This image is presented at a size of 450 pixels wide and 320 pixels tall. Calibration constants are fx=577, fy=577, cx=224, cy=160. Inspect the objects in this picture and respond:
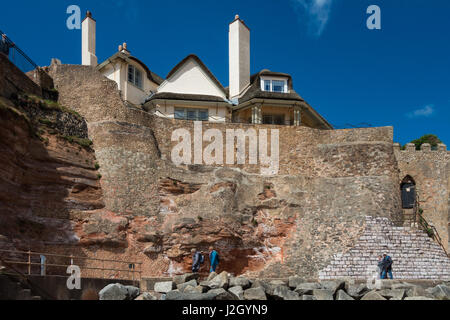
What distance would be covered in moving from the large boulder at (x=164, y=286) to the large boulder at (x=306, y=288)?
416 cm

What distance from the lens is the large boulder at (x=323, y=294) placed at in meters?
18.7

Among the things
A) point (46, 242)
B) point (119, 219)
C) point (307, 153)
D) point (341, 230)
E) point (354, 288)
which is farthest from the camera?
point (307, 153)

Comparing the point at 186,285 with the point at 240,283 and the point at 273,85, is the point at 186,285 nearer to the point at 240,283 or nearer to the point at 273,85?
the point at 240,283

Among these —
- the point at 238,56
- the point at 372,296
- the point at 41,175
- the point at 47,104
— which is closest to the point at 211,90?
the point at 238,56

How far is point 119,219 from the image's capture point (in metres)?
28.5

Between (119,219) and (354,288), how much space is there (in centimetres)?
1329

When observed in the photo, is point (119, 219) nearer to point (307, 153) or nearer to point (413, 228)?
point (307, 153)

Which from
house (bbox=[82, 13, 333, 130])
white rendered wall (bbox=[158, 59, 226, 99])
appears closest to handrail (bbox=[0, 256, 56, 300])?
house (bbox=[82, 13, 333, 130])

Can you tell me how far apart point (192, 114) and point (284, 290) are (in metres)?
21.6

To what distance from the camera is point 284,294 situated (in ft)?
61.5

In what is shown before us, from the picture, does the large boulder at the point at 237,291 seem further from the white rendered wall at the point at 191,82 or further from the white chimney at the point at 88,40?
the white chimney at the point at 88,40

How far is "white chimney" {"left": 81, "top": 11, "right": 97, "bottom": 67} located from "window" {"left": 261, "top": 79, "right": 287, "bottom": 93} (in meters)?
11.7
